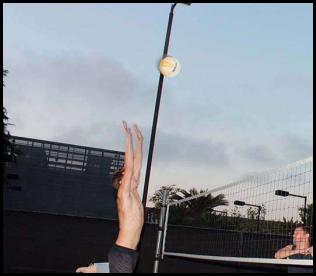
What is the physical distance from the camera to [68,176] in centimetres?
9262

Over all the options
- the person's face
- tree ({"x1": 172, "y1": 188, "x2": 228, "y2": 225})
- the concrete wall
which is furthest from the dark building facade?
the person's face

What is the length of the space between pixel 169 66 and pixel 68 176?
8602 centimetres

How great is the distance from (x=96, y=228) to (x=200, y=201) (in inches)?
963

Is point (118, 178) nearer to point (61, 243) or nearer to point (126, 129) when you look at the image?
point (126, 129)

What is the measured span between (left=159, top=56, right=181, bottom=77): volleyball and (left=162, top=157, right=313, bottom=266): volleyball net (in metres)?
2.31

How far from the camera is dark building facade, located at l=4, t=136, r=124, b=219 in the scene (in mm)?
88938

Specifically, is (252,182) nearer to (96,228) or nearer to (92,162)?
(96,228)

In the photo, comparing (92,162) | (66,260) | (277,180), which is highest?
(92,162)

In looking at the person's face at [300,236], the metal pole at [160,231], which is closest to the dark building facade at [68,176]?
the metal pole at [160,231]

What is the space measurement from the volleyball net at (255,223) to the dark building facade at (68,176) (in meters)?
52.6

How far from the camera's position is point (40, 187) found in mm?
88125

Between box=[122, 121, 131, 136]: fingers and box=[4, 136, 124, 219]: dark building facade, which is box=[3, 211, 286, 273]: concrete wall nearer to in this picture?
box=[122, 121, 131, 136]: fingers

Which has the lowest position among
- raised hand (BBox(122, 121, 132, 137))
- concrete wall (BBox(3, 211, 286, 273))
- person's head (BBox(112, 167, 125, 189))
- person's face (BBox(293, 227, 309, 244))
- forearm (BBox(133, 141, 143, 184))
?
concrete wall (BBox(3, 211, 286, 273))

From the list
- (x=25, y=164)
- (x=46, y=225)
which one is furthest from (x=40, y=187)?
(x=46, y=225)
